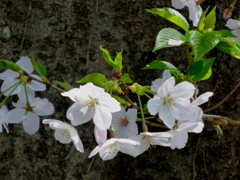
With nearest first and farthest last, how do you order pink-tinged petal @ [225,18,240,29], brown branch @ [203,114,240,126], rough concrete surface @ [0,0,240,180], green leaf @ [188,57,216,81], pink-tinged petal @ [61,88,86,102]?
pink-tinged petal @ [61,88,86,102]
green leaf @ [188,57,216,81]
brown branch @ [203,114,240,126]
pink-tinged petal @ [225,18,240,29]
rough concrete surface @ [0,0,240,180]

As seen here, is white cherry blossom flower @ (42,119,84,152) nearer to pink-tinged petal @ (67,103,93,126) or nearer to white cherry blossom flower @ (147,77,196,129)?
pink-tinged petal @ (67,103,93,126)

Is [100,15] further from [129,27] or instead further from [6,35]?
[6,35]

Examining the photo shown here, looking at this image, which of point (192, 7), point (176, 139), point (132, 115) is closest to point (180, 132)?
point (176, 139)

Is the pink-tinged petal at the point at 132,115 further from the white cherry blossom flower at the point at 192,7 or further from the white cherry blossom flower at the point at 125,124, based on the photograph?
the white cherry blossom flower at the point at 192,7

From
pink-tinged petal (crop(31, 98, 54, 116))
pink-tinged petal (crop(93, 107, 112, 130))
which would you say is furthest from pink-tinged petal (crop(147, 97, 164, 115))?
pink-tinged petal (crop(31, 98, 54, 116))

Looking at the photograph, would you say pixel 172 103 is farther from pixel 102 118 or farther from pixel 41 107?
pixel 41 107

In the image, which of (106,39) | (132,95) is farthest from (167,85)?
(106,39)
